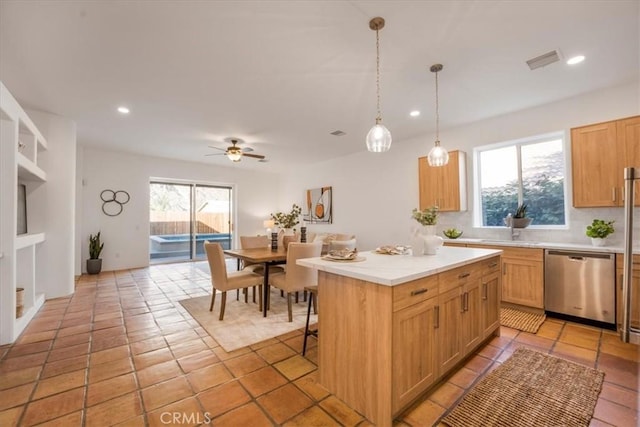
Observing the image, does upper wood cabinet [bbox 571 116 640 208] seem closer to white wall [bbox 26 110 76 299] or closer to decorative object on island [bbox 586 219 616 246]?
decorative object on island [bbox 586 219 616 246]

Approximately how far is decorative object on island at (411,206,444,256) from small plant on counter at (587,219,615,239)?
7.56 ft

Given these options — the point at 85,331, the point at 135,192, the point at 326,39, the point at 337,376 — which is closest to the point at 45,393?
the point at 85,331

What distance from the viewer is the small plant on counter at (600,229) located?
3.17 meters

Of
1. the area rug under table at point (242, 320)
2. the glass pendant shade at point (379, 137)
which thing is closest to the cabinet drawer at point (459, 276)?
the glass pendant shade at point (379, 137)

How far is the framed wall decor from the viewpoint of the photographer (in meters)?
7.18

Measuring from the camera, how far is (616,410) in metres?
1.78

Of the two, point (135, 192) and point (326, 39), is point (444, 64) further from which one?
point (135, 192)

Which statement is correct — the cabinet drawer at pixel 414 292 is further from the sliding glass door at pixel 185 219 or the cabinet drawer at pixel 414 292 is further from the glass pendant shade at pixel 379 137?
the sliding glass door at pixel 185 219

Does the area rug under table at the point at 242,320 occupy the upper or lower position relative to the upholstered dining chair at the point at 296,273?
lower

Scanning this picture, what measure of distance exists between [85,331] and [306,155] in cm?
515

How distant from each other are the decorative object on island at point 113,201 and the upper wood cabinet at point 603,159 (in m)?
8.42

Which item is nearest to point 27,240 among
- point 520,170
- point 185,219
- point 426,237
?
point 185,219

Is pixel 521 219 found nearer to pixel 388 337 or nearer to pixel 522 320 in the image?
pixel 522 320

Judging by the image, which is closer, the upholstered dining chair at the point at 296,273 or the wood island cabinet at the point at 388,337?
the wood island cabinet at the point at 388,337
